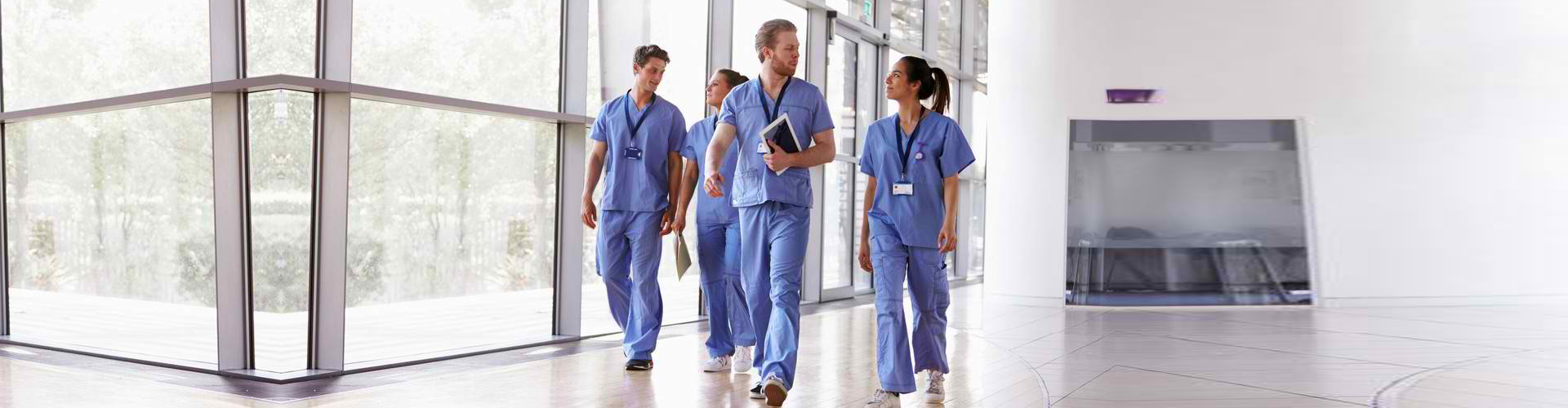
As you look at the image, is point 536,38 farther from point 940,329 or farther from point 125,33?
point 940,329

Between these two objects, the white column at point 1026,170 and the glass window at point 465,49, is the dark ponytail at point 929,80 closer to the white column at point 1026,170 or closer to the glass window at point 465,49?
the glass window at point 465,49

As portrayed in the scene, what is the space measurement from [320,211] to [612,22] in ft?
6.86

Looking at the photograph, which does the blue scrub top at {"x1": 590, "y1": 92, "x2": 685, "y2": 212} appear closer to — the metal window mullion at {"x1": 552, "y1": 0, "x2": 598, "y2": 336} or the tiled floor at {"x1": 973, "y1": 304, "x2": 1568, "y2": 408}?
the metal window mullion at {"x1": 552, "y1": 0, "x2": 598, "y2": 336}

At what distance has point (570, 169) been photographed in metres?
5.75

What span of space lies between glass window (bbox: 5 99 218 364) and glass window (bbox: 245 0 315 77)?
0.50 metres

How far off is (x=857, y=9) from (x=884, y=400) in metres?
6.19

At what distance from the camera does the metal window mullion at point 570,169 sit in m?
5.73

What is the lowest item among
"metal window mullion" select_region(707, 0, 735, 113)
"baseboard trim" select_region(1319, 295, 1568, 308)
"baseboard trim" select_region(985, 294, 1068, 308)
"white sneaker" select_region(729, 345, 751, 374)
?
"baseboard trim" select_region(985, 294, 1068, 308)

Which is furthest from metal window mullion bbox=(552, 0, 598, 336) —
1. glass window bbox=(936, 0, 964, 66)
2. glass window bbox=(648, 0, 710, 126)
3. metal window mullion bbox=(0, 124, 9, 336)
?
glass window bbox=(936, 0, 964, 66)

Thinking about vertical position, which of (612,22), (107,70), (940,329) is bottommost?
(940,329)

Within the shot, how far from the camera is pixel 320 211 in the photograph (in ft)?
14.8

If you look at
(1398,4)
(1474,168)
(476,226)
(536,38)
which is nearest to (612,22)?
(536,38)

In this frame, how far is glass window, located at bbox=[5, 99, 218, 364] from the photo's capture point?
4824 millimetres

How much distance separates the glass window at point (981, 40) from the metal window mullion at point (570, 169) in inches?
300
